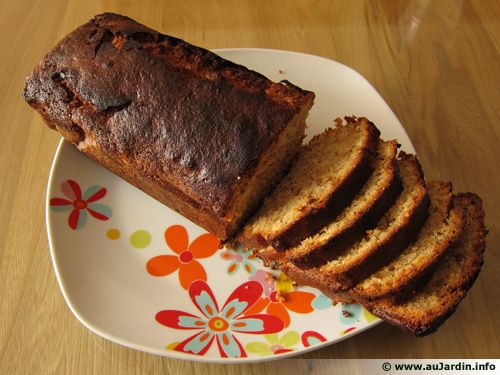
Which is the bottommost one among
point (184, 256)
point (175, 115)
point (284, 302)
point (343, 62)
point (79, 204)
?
point (79, 204)

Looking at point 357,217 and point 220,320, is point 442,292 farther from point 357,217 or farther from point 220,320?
point 220,320

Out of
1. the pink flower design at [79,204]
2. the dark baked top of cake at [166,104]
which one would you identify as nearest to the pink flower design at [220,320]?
the dark baked top of cake at [166,104]

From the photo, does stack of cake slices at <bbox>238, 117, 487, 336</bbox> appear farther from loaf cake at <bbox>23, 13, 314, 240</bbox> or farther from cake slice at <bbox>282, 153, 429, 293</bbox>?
loaf cake at <bbox>23, 13, 314, 240</bbox>

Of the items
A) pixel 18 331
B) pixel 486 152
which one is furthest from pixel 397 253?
pixel 18 331

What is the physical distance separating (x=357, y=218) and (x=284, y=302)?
0.44 m

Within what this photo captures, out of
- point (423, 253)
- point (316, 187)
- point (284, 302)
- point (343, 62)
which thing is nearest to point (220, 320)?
point (284, 302)

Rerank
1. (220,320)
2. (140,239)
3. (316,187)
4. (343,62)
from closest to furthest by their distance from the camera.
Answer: (220,320) → (316,187) → (140,239) → (343,62)

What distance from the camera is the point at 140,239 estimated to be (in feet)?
6.73

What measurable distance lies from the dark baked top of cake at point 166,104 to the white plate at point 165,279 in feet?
1.00

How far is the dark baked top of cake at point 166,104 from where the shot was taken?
175 centimetres

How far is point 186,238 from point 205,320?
1.33 ft

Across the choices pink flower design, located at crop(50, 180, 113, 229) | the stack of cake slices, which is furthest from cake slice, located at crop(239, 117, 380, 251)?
pink flower design, located at crop(50, 180, 113, 229)

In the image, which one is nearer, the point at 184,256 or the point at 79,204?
the point at 184,256

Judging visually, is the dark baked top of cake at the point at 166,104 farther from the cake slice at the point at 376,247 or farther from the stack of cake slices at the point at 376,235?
the cake slice at the point at 376,247
